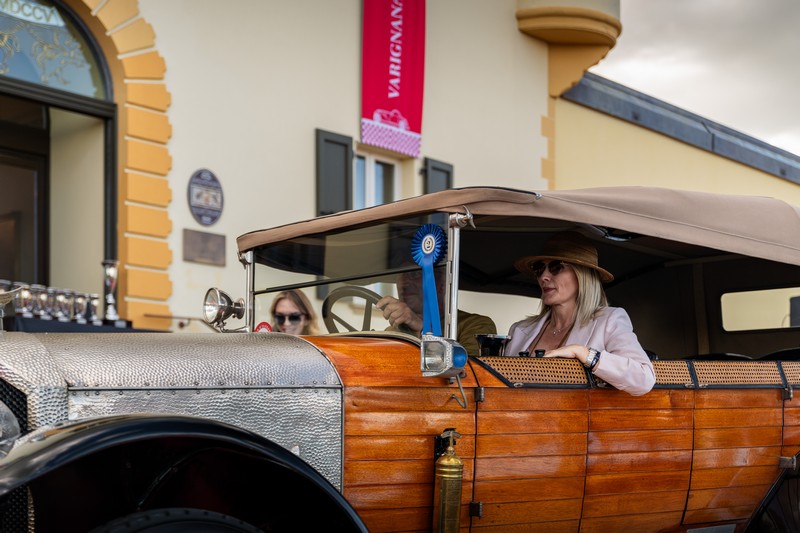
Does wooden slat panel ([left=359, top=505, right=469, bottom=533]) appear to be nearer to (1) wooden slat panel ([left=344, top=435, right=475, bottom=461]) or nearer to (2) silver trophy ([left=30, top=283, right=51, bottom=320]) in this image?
(1) wooden slat panel ([left=344, top=435, right=475, bottom=461])

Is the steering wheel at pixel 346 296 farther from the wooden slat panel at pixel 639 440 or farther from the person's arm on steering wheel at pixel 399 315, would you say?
Result: the wooden slat panel at pixel 639 440

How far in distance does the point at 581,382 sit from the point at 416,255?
75 centimetres

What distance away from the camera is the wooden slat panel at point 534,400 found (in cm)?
334

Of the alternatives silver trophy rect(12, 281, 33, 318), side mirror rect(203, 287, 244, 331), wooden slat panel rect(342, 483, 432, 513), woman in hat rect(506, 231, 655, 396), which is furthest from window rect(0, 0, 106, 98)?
wooden slat panel rect(342, 483, 432, 513)

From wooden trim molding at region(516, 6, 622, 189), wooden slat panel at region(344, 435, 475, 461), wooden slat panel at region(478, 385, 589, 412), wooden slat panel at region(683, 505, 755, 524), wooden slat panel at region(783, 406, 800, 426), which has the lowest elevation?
wooden slat panel at region(683, 505, 755, 524)

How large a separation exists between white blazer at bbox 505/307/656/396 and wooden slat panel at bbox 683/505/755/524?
0.65 meters

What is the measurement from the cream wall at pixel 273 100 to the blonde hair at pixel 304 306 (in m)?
4.93

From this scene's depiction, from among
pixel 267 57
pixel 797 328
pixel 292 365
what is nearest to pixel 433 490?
pixel 292 365

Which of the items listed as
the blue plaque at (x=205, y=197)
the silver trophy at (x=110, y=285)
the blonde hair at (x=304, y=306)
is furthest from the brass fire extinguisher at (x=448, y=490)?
the blue plaque at (x=205, y=197)

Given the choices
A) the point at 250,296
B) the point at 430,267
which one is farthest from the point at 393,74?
the point at 430,267

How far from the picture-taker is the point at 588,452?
3598mm

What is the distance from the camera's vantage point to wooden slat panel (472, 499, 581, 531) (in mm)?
3338

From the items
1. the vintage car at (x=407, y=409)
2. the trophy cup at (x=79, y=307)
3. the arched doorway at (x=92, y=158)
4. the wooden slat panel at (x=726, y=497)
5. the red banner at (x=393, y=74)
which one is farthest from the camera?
the red banner at (x=393, y=74)

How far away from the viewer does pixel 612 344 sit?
3.90m
